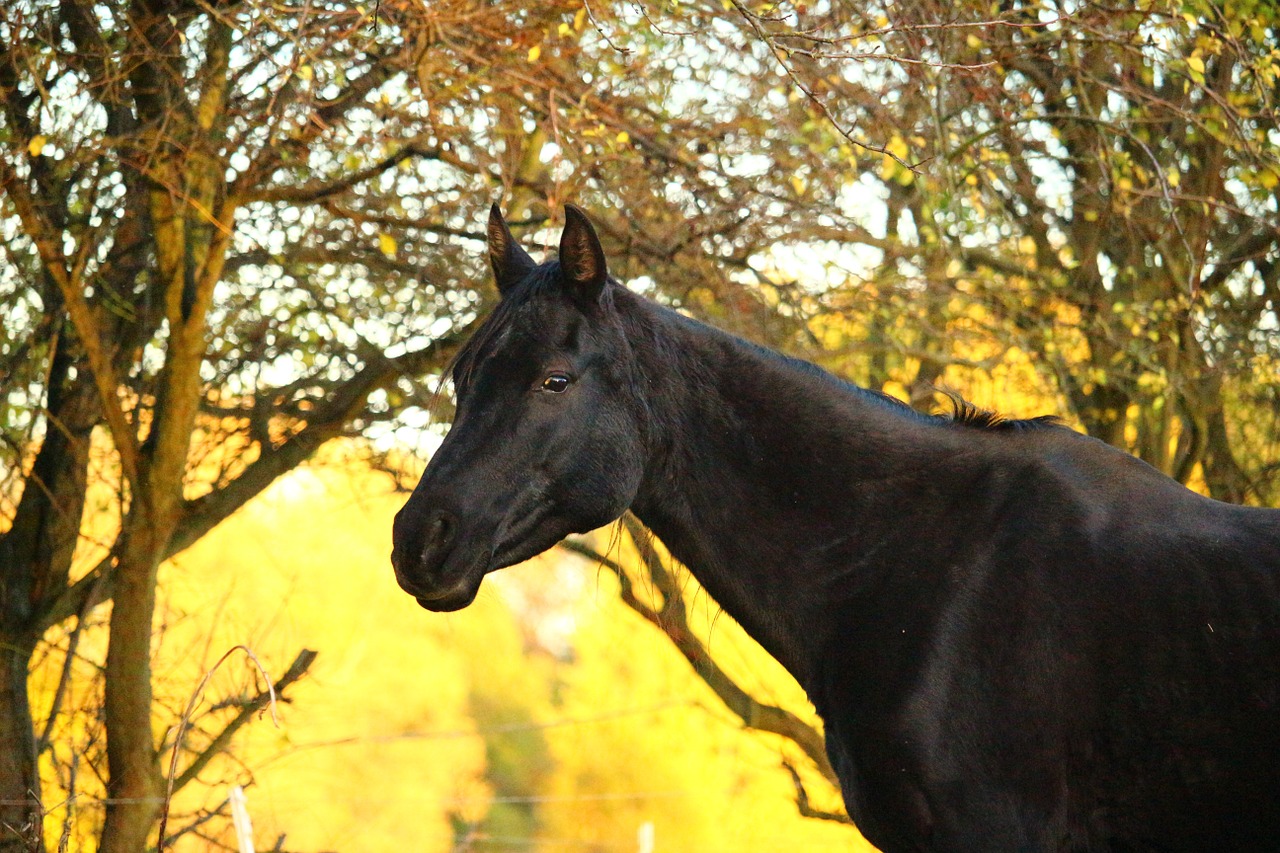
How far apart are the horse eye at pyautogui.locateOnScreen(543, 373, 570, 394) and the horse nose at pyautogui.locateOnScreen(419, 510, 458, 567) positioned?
423 millimetres

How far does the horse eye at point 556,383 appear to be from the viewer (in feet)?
9.82

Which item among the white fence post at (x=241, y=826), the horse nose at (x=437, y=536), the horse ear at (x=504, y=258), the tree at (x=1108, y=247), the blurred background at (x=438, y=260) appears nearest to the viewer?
the white fence post at (x=241, y=826)

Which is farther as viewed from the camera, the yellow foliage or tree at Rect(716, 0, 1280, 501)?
the yellow foliage

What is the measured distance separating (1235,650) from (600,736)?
17982 millimetres

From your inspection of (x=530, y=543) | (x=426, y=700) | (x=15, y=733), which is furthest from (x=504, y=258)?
(x=426, y=700)

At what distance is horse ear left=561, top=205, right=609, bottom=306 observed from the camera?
3.01 m

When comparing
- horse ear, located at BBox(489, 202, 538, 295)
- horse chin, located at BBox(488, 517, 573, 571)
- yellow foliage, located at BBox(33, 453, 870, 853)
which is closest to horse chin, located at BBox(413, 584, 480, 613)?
horse chin, located at BBox(488, 517, 573, 571)

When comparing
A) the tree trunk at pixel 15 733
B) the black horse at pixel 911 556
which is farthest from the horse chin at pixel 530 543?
the tree trunk at pixel 15 733

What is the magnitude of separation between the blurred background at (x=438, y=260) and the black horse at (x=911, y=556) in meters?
1.10

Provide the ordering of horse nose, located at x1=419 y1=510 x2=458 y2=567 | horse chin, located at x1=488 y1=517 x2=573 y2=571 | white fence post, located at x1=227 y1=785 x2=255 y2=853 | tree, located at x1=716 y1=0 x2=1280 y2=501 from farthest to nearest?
tree, located at x1=716 y1=0 x2=1280 y2=501
horse chin, located at x1=488 y1=517 x2=573 y2=571
horse nose, located at x1=419 y1=510 x2=458 y2=567
white fence post, located at x1=227 y1=785 x2=255 y2=853

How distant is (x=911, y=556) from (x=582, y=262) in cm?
112

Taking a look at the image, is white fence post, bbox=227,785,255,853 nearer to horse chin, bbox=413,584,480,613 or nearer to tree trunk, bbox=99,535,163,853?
horse chin, bbox=413,584,480,613

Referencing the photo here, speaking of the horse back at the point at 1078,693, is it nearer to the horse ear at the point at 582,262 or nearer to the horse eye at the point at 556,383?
the horse eye at the point at 556,383

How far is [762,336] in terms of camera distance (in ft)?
24.1
